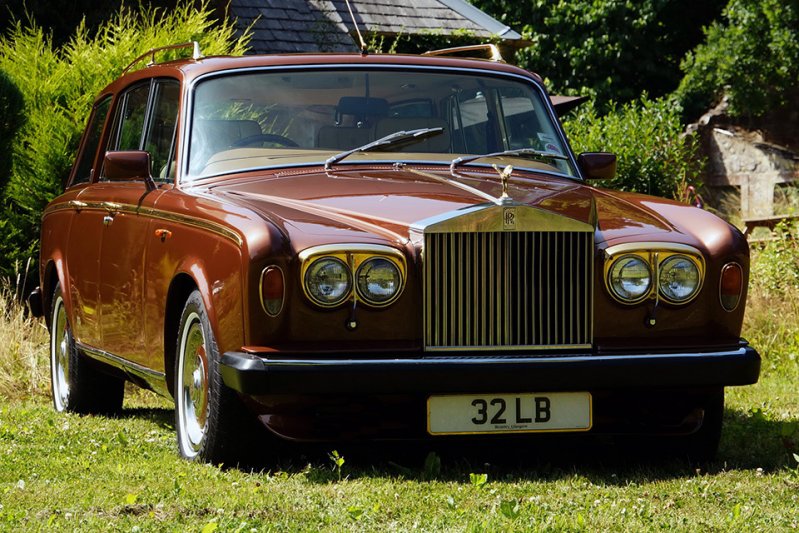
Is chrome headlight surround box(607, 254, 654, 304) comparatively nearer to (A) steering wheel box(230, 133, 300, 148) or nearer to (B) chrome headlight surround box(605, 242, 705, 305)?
(B) chrome headlight surround box(605, 242, 705, 305)

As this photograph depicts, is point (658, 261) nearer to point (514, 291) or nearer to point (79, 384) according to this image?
point (514, 291)

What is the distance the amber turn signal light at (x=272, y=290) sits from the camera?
16.2 ft

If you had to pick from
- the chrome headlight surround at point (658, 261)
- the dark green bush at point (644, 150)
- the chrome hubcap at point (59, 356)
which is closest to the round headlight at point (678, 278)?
the chrome headlight surround at point (658, 261)

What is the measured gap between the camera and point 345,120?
20.9ft

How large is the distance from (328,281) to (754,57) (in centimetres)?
2514

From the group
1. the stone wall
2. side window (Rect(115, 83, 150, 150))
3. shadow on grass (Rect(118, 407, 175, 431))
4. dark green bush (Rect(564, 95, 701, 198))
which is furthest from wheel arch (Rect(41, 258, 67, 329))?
the stone wall

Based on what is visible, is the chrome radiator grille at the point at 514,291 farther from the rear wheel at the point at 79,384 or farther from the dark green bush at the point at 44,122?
the dark green bush at the point at 44,122

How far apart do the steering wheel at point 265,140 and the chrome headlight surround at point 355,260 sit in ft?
4.76

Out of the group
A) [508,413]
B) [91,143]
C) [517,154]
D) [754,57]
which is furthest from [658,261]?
[754,57]

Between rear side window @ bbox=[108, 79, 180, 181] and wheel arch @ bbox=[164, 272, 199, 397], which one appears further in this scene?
rear side window @ bbox=[108, 79, 180, 181]

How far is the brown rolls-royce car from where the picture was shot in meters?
4.97

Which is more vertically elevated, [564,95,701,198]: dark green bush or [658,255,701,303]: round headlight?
[658,255,701,303]: round headlight

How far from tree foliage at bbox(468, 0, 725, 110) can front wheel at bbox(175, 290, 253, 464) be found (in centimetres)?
2535

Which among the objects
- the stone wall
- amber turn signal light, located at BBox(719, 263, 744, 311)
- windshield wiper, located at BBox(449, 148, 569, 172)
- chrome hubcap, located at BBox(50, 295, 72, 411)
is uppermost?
windshield wiper, located at BBox(449, 148, 569, 172)
